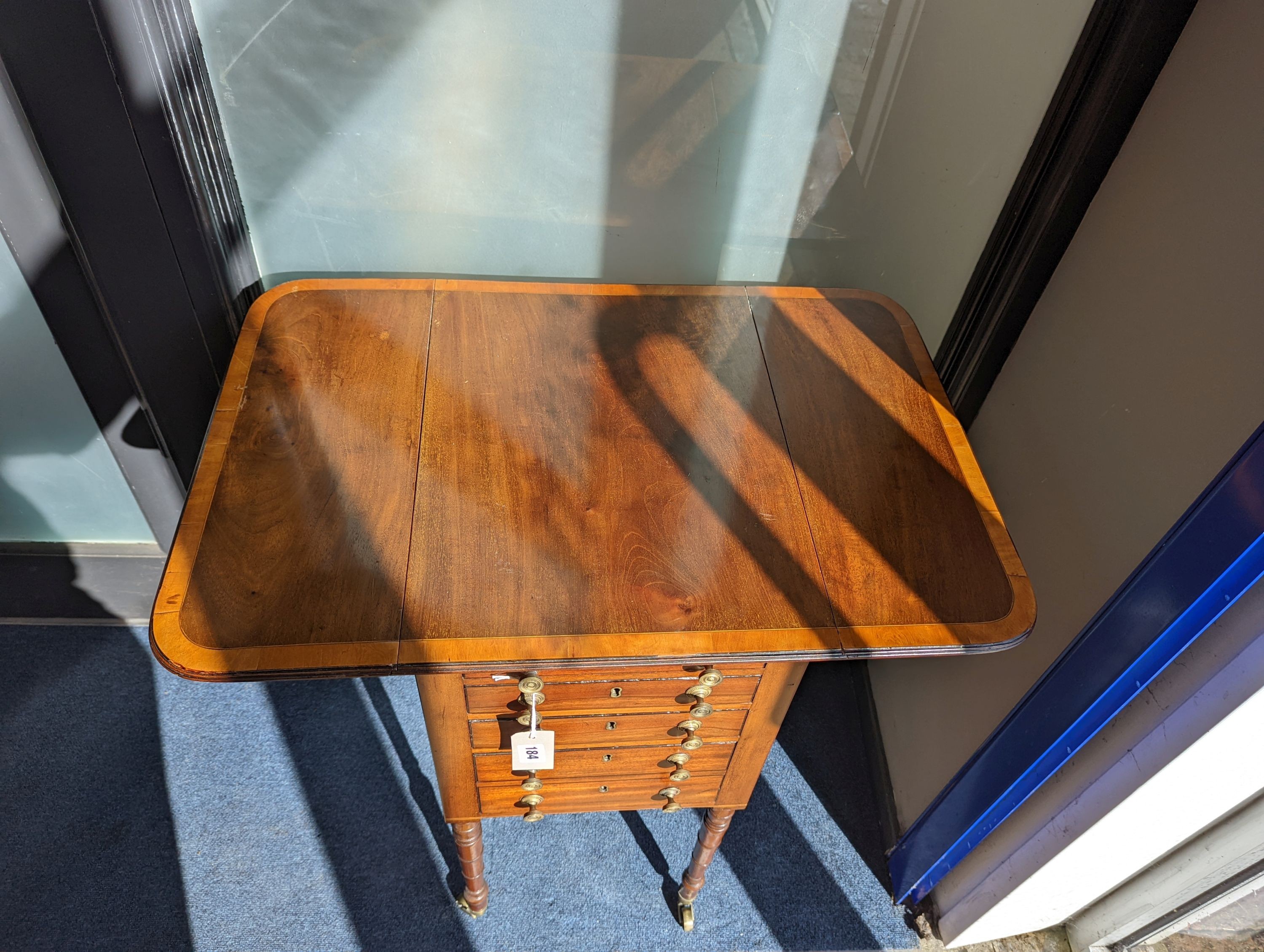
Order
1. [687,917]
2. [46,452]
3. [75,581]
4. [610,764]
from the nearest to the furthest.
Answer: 1. [610,764]
2. [687,917]
3. [46,452]
4. [75,581]

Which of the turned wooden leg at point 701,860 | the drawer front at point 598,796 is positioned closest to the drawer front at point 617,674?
the drawer front at point 598,796

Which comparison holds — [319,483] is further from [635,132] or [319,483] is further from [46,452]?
[46,452]

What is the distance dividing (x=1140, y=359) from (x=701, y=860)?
0.99 metres

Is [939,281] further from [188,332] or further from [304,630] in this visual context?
[188,332]

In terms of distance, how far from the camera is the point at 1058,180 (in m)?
1.25

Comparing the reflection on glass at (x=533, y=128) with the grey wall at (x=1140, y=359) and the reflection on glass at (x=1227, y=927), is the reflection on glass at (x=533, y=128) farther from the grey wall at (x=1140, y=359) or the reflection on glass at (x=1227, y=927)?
the reflection on glass at (x=1227, y=927)

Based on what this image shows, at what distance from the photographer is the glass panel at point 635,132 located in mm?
1255

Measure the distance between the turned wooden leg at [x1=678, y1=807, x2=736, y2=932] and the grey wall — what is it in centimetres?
43

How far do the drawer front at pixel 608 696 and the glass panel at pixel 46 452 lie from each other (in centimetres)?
102

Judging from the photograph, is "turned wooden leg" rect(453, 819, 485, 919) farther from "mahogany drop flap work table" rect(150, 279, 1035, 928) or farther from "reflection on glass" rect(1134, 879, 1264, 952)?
"reflection on glass" rect(1134, 879, 1264, 952)

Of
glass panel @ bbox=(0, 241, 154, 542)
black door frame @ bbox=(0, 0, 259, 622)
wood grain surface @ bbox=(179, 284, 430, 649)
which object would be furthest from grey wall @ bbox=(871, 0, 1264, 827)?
glass panel @ bbox=(0, 241, 154, 542)

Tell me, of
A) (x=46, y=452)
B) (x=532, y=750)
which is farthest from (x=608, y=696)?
(x=46, y=452)

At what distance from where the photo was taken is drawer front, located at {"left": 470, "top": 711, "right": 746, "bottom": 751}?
114 centimetres

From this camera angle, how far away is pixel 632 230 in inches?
58.6
